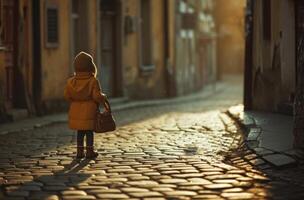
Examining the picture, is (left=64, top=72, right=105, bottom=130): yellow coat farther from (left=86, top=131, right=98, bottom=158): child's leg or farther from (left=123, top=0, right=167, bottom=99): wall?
(left=123, top=0, right=167, bottom=99): wall

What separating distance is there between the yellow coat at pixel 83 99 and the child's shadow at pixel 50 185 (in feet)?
A: 2.92

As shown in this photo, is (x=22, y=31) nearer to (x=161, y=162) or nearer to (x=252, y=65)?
(x=252, y=65)

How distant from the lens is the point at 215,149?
8805 millimetres

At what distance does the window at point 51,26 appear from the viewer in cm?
1453

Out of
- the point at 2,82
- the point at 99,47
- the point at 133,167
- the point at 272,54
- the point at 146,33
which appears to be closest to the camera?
the point at 133,167

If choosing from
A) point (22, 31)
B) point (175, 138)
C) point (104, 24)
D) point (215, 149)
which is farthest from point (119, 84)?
point (215, 149)

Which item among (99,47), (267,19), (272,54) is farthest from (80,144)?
(99,47)

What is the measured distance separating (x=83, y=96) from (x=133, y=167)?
1.22m

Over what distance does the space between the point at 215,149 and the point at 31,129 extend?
13.9 ft

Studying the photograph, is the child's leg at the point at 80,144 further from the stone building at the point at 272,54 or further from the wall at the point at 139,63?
the wall at the point at 139,63

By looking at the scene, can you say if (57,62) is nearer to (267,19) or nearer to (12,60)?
(12,60)

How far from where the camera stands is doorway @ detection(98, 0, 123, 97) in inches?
717

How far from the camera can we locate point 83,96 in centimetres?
815

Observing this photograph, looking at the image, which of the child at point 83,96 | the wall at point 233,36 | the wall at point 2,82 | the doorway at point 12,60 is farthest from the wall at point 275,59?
the wall at point 233,36
